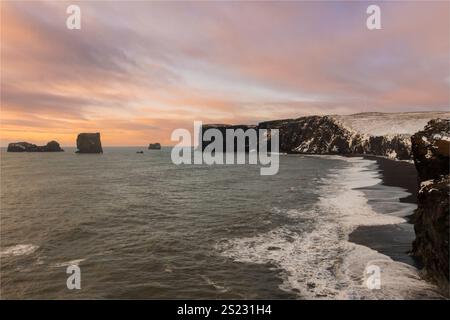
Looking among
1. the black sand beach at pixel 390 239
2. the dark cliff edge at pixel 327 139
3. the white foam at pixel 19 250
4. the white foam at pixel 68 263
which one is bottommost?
the white foam at pixel 68 263

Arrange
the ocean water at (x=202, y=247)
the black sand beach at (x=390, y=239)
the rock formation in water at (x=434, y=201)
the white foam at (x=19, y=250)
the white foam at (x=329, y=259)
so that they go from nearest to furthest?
1. the rock formation in water at (x=434, y=201)
2. the white foam at (x=329, y=259)
3. the ocean water at (x=202, y=247)
4. the black sand beach at (x=390, y=239)
5. the white foam at (x=19, y=250)

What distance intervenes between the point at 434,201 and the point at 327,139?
5707 inches

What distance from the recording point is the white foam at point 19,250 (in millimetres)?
20439

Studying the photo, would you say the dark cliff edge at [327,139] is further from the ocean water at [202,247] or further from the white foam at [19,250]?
the white foam at [19,250]

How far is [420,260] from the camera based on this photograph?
17328 millimetres

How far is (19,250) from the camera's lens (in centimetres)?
2119

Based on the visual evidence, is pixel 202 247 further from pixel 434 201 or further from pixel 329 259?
pixel 434 201

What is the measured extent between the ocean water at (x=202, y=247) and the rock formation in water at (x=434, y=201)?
3.49ft

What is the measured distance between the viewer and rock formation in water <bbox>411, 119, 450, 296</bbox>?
13.9m

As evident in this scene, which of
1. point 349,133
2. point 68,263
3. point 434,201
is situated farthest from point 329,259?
point 349,133

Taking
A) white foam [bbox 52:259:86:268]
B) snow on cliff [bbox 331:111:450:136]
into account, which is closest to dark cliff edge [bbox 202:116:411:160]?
snow on cliff [bbox 331:111:450:136]

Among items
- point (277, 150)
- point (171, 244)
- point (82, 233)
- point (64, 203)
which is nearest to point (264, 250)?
point (171, 244)

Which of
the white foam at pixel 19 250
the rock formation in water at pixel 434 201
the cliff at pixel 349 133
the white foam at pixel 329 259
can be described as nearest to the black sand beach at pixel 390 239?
the white foam at pixel 329 259

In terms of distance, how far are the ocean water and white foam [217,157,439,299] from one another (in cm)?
6
